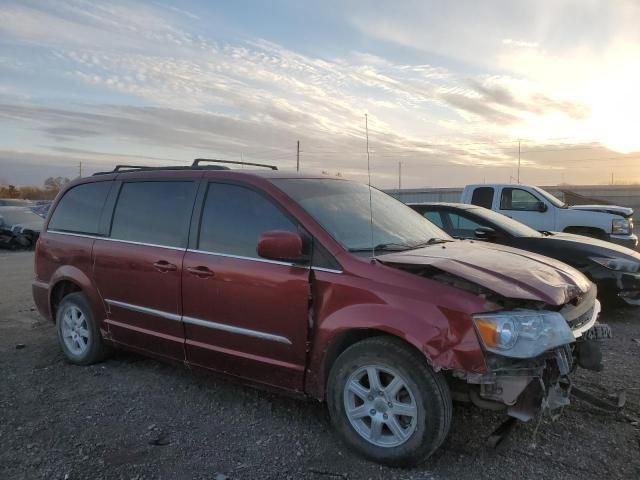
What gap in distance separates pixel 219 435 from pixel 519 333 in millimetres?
2111

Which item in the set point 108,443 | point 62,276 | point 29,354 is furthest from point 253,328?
point 29,354

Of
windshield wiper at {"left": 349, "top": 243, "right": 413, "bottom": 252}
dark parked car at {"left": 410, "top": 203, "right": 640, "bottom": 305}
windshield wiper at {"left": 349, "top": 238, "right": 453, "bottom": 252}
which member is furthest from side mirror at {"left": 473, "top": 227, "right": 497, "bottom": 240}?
windshield wiper at {"left": 349, "top": 243, "right": 413, "bottom": 252}

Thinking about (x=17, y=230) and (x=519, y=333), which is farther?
(x=17, y=230)

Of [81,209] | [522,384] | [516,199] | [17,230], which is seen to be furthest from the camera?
[17,230]

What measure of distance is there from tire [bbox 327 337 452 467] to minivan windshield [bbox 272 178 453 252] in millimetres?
744

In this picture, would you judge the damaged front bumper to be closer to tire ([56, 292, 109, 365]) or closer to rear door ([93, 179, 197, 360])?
rear door ([93, 179, 197, 360])

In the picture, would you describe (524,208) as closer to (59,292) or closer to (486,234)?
(486,234)

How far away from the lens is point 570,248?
7004 millimetres

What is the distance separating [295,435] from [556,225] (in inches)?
358

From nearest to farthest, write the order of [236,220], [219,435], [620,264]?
[219,435], [236,220], [620,264]

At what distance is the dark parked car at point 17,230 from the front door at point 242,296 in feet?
52.3

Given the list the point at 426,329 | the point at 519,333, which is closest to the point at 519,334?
the point at 519,333

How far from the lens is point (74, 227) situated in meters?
5.40

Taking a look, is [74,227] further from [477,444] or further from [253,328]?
[477,444]
